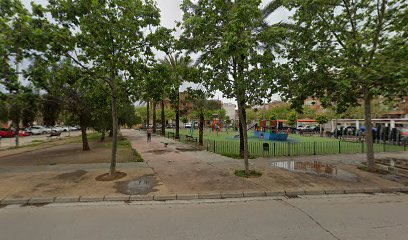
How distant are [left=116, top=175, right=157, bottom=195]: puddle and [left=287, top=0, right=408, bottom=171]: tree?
6.47m

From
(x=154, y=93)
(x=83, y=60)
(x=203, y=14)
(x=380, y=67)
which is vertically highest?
(x=203, y=14)

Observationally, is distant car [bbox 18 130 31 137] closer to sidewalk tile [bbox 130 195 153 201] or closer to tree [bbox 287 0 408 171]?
sidewalk tile [bbox 130 195 153 201]

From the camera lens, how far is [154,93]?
30.3 ft

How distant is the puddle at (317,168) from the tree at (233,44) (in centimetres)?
378

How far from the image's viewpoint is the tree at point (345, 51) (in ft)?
25.9

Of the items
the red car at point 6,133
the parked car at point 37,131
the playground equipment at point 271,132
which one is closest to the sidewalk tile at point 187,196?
the playground equipment at point 271,132

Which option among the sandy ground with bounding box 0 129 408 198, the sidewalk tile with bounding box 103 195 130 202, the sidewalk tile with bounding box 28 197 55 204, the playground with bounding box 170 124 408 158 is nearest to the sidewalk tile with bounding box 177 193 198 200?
the sandy ground with bounding box 0 129 408 198

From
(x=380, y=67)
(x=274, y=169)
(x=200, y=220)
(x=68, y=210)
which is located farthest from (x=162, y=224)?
(x=380, y=67)

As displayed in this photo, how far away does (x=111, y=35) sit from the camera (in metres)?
8.01

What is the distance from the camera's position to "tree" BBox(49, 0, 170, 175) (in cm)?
758

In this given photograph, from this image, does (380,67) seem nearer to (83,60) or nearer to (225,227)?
(225,227)

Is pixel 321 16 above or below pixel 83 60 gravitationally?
above

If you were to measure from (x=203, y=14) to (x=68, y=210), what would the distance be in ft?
25.3

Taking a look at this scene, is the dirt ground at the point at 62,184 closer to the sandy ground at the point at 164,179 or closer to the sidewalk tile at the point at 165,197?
the sandy ground at the point at 164,179
